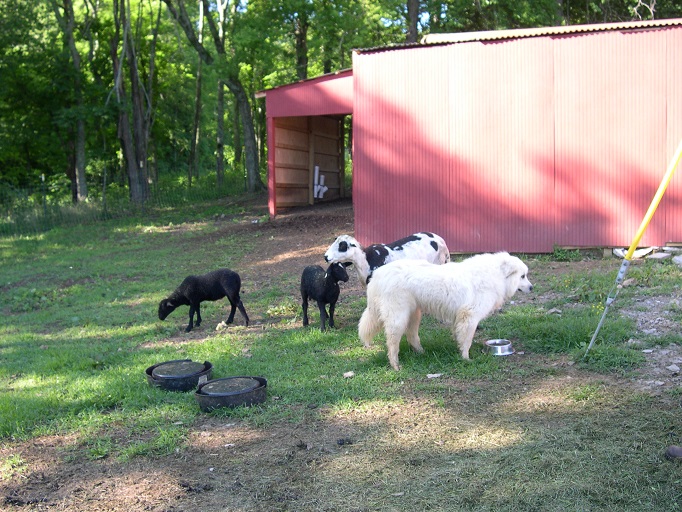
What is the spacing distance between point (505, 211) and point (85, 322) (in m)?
7.67

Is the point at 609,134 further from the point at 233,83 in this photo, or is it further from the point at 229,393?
the point at 233,83

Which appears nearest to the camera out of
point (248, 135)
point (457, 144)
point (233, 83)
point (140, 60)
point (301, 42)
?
point (457, 144)

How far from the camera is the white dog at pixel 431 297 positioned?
22.1ft

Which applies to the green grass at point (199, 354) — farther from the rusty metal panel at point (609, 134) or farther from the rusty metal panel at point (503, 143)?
the rusty metal panel at point (609, 134)

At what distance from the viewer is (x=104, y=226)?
21391mm

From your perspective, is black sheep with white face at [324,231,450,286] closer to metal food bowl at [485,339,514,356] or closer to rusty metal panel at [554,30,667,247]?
metal food bowl at [485,339,514,356]

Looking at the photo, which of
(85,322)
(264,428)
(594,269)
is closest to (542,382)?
(264,428)

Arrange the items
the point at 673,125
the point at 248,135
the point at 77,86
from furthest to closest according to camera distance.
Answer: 1. the point at 77,86
2. the point at 248,135
3. the point at 673,125

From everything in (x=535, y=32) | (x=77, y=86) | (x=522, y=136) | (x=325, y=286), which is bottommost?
(x=325, y=286)

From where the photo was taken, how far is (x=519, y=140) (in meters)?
12.8

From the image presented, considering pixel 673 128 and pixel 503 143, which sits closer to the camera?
pixel 673 128

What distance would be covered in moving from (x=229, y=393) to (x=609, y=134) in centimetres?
933

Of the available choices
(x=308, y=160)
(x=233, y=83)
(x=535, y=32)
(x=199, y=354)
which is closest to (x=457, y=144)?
(x=535, y=32)

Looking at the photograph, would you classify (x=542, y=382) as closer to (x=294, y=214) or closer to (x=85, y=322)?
(x=85, y=322)
